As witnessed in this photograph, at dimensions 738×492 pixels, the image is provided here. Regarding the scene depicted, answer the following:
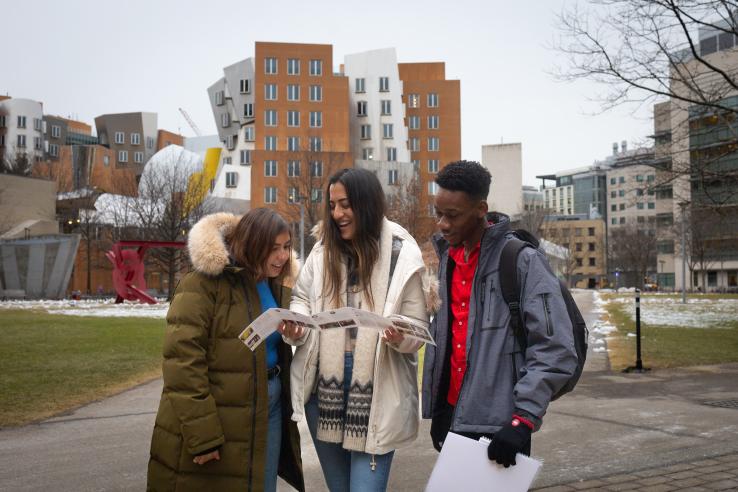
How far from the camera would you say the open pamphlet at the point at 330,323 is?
304 centimetres

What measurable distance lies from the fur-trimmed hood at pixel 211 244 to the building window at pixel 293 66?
7081 centimetres

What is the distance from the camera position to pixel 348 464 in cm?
346

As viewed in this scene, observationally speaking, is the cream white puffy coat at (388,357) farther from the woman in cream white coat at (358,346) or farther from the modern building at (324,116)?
the modern building at (324,116)

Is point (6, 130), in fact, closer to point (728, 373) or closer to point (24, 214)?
point (24, 214)

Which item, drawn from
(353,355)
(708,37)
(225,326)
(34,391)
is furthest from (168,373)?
(708,37)

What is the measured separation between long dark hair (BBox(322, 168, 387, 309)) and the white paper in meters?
0.89

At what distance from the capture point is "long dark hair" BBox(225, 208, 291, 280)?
357 centimetres

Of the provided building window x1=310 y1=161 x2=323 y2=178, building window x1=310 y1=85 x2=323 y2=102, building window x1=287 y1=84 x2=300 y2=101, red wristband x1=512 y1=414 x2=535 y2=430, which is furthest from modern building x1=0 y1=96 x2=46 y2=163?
red wristband x1=512 y1=414 x2=535 y2=430

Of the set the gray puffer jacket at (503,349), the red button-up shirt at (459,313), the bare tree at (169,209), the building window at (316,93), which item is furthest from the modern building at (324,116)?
the gray puffer jacket at (503,349)

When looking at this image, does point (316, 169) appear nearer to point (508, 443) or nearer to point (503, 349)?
point (503, 349)

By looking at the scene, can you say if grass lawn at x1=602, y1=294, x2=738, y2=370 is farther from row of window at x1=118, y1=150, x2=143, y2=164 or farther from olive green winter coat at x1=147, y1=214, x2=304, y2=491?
row of window at x1=118, y1=150, x2=143, y2=164

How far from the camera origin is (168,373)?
10.5 ft

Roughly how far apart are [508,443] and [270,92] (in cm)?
7203

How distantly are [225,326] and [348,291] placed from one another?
0.62m
